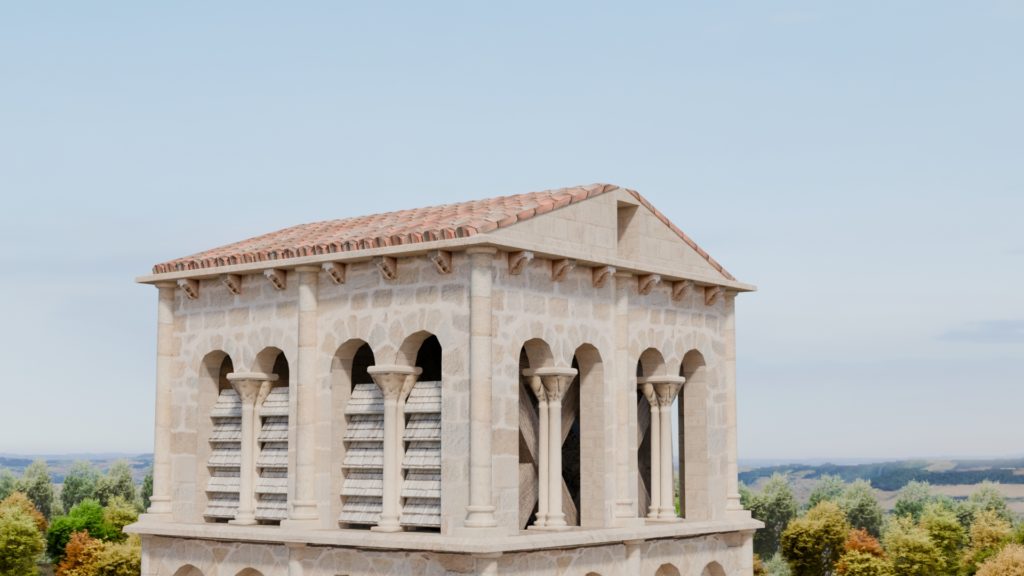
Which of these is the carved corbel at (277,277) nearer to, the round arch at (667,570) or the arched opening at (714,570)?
the round arch at (667,570)

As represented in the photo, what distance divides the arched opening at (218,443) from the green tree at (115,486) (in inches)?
3521

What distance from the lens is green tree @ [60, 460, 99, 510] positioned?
117625 mm

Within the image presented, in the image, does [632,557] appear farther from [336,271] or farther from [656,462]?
[336,271]

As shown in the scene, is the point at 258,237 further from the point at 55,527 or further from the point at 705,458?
the point at 55,527

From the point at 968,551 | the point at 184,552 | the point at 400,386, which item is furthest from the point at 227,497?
the point at 968,551

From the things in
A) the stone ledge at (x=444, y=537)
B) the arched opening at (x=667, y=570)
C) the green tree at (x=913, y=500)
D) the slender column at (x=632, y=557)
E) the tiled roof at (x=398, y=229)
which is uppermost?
the tiled roof at (x=398, y=229)

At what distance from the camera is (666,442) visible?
97.0ft

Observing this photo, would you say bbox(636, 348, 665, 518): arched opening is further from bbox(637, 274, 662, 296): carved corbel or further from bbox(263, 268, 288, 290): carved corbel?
bbox(263, 268, 288, 290): carved corbel

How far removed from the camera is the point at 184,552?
28859 mm

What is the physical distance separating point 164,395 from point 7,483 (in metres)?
99.4

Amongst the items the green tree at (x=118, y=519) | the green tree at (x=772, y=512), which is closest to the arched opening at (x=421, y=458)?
the green tree at (x=118, y=519)

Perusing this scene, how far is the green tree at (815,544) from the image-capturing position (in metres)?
78.8

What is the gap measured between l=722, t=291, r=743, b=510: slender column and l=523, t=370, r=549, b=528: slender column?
6.57 metres

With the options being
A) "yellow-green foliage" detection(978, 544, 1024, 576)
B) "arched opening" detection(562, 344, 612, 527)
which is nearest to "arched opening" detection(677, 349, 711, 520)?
"arched opening" detection(562, 344, 612, 527)
